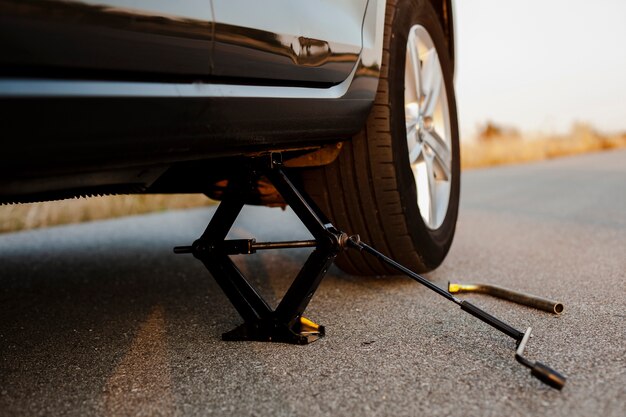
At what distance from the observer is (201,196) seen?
20.3ft

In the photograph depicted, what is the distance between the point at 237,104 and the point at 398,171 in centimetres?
81

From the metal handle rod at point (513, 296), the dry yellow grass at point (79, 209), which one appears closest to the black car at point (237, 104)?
the metal handle rod at point (513, 296)

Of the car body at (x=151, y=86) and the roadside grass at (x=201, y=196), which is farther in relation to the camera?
the roadside grass at (x=201, y=196)

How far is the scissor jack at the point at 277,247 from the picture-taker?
1755 millimetres

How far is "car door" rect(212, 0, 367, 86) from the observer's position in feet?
4.57

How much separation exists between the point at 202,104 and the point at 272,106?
9.3 inches

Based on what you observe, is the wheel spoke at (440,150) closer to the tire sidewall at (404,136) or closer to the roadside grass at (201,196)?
the tire sidewall at (404,136)

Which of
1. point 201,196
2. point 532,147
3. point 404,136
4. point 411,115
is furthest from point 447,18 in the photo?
point 532,147

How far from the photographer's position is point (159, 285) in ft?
8.63

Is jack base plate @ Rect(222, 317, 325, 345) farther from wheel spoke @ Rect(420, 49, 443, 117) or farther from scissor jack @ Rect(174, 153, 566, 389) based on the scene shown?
wheel spoke @ Rect(420, 49, 443, 117)

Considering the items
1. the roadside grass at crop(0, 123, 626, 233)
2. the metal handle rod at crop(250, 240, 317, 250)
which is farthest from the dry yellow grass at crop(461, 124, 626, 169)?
the metal handle rod at crop(250, 240, 317, 250)

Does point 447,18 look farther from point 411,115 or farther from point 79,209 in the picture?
point 79,209

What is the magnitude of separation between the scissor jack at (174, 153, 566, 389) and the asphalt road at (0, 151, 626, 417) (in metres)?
0.07

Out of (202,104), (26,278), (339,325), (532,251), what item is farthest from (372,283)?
(26,278)
